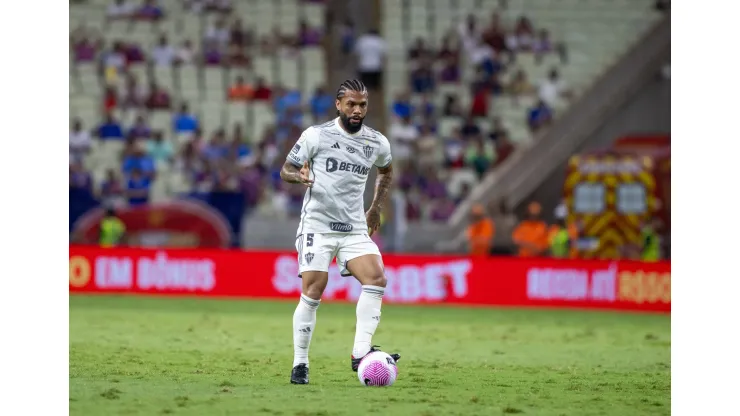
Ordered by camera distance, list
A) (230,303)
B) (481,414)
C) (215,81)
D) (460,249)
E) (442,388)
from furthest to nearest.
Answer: (215,81)
(460,249)
(230,303)
(442,388)
(481,414)

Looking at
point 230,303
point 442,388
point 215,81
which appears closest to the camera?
point 442,388

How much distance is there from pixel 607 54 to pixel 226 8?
8607 mm

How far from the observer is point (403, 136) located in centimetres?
2659

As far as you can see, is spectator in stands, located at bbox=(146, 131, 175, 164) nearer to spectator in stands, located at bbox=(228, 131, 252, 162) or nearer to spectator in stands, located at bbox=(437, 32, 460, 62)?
spectator in stands, located at bbox=(228, 131, 252, 162)

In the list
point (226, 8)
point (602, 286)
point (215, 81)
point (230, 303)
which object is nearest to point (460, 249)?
point (602, 286)

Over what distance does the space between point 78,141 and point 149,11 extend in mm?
4607

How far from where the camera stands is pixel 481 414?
9156 mm

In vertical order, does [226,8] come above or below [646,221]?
above

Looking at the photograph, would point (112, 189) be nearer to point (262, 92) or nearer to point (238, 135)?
point (238, 135)

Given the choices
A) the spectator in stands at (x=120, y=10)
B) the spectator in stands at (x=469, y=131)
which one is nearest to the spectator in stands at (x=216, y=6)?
the spectator in stands at (x=120, y=10)

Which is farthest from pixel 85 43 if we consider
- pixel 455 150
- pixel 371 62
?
pixel 455 150

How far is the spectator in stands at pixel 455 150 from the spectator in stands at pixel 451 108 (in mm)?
604

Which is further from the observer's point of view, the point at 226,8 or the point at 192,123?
the point at 226,8
